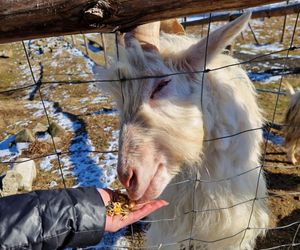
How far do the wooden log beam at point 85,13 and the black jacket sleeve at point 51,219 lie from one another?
2.29 ft

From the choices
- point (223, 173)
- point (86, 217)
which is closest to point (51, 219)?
point (86, 217)

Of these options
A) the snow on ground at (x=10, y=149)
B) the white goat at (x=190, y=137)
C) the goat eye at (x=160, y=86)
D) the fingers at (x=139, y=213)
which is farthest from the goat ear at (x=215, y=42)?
the snow on ground at (x=10, y=149)

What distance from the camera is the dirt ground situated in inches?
144

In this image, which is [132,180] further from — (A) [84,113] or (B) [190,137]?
(A) [84,113]

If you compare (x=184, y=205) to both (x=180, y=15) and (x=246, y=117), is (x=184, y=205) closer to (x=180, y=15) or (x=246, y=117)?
(x=246, y=117)

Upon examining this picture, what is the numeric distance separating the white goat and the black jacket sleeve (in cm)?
25

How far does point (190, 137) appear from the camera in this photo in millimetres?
2016

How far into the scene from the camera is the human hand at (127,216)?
70.5 inches

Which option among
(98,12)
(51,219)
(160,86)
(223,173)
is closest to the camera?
(98,12)

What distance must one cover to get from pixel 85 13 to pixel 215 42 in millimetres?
733

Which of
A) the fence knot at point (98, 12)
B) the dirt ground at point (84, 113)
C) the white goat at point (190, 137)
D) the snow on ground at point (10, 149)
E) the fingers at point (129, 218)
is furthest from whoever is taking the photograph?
the snow on ground at point (10, 149)

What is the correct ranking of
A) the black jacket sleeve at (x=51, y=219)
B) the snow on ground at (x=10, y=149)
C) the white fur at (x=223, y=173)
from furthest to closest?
the snow on ground at (x=10, y=149)
the white fur at (x=223, y=173)
the black jacket sleeve at (x=51, y=219)

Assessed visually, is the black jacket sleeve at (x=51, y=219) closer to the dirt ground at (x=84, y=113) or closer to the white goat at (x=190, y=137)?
the white goat at (x=190, y=137)

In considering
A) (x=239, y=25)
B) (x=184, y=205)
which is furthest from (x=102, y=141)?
(x=239, y=25)
